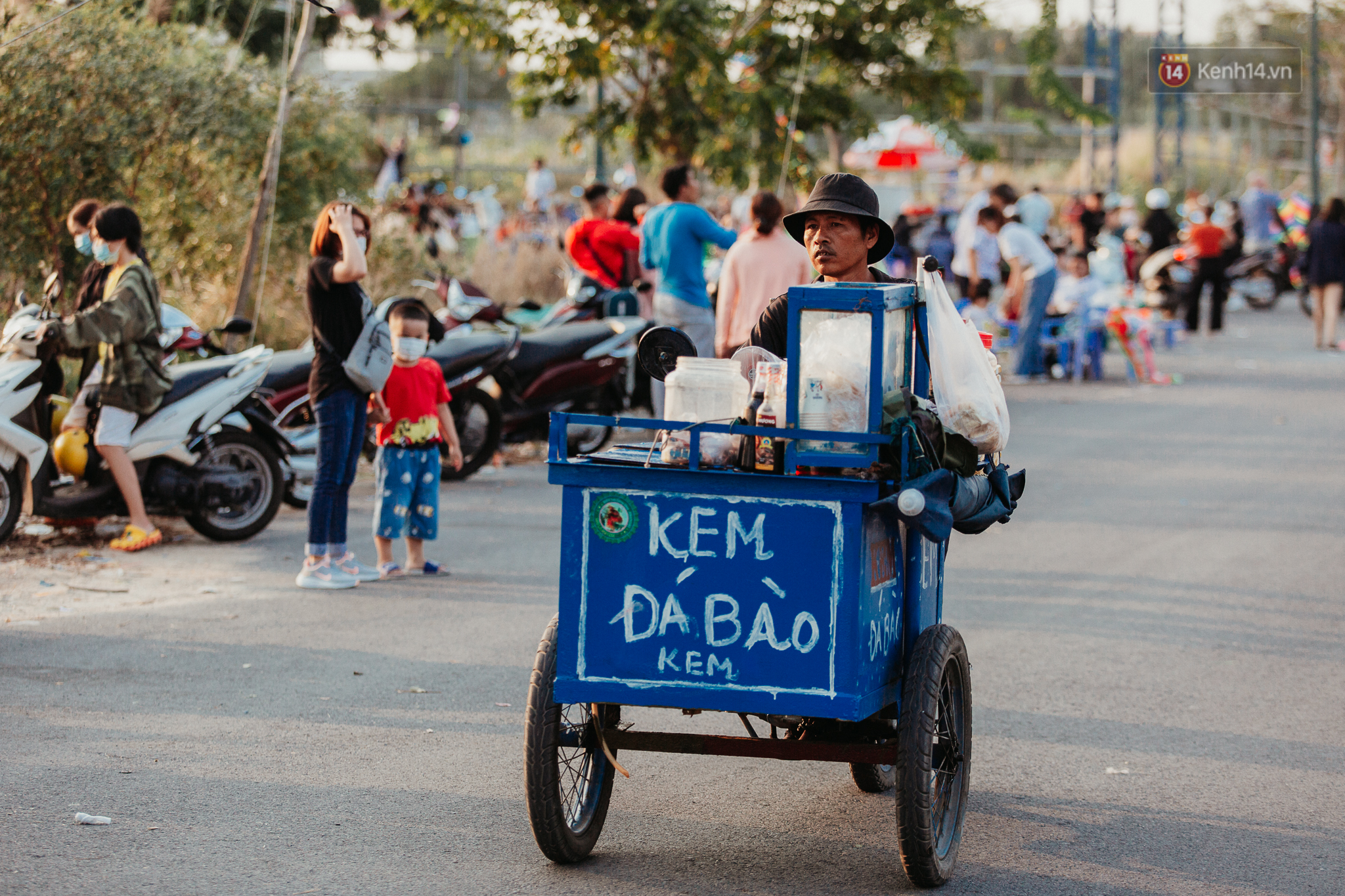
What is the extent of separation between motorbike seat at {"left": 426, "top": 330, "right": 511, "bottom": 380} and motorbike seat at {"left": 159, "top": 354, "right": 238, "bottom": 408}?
1.85 metres

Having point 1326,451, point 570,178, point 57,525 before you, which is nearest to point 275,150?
point 57,525

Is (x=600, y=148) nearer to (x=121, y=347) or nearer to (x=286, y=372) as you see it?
(x=286, y=372)

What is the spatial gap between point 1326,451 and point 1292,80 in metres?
4.50

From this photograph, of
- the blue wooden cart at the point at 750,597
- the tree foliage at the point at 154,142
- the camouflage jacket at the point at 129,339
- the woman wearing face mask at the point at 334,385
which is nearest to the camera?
the blue wooden cart at the point at 750,597

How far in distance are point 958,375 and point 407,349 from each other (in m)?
4.27

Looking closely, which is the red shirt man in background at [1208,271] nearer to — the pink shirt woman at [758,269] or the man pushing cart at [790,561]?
the pink shirt woman at [758,269]

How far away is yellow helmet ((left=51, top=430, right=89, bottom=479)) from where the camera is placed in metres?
8.09

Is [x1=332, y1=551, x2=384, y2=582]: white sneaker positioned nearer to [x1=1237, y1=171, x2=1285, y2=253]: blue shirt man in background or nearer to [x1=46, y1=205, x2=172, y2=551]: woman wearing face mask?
[x1=46, y1=205, x2=172, y2=551]: woman wearing face mask

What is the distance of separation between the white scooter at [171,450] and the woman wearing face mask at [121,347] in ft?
0.39

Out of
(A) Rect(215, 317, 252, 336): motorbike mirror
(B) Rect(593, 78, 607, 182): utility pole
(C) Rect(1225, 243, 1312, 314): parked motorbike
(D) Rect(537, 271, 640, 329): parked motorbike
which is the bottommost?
(A) Rect(215, 317, 252, 336): motorbike mirror

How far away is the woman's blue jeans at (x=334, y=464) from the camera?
7402 millimetres

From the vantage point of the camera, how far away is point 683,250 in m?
10.7

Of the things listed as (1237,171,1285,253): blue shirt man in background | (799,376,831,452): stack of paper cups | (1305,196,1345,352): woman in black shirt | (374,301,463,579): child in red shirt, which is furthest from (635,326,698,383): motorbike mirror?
(1237,171,1285,253): blue shirt man in background

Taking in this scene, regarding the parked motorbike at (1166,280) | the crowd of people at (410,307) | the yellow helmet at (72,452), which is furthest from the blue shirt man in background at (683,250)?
the parked motorbike at (1166,280)
